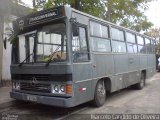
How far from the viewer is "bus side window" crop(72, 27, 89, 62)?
6.74 meters

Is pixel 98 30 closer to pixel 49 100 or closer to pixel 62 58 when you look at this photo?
pixel 62 58

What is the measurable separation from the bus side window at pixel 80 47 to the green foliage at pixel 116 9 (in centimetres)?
359

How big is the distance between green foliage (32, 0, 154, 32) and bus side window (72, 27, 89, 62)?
3588mm

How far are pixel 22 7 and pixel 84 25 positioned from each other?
11.9 ft

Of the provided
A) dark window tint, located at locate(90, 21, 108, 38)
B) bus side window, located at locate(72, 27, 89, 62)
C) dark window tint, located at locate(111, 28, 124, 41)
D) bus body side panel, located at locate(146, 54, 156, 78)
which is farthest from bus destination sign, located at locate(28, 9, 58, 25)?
bus body side panel, located at locate(146, 54, 156, 78)

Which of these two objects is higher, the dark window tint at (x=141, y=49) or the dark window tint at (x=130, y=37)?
the dark window tint at (x=130, y=37)

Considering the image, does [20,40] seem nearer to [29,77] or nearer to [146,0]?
[29,77]

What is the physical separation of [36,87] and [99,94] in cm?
216

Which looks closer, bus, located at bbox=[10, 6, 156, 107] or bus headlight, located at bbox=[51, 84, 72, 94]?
bus headlight, located at bbox=[51, 84, 72, 94]

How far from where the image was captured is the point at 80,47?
7.01 metres

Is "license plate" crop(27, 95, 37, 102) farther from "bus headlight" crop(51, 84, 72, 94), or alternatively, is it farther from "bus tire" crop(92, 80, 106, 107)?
"bus tire" crop(92, 80, 106, 107)

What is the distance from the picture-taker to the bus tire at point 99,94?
308 inches

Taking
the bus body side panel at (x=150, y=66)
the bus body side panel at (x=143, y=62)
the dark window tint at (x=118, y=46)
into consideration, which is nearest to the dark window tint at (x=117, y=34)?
the dark window tint at (x=118, y=46)

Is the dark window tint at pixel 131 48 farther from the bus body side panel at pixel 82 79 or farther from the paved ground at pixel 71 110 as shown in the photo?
the bus body side panel at pixel 82 79
